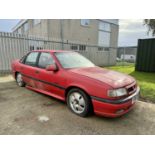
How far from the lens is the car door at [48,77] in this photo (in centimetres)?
344

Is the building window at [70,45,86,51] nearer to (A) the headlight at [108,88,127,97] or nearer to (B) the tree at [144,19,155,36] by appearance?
(B) the tree at [144,19,155,36]

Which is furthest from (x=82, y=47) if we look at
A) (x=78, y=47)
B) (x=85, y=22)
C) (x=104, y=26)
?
(x=104, y=26)

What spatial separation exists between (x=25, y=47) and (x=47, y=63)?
5663mm

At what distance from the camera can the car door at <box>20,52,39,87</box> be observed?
425cm

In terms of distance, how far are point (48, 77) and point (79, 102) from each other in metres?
1.16

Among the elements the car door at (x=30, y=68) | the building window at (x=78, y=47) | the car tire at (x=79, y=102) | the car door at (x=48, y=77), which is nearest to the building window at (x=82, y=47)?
the building window at (x=78, y=47)

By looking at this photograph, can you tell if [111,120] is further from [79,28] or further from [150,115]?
[79,28]

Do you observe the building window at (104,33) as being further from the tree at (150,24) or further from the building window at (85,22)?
the tree at (150,24)

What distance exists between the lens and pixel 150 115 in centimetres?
329

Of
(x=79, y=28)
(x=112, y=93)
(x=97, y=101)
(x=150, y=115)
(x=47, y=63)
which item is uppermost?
(x=79, y=28)

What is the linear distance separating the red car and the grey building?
23.7ft

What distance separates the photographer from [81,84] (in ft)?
9.62

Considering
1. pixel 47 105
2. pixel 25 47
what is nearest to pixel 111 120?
pixel 47 105
